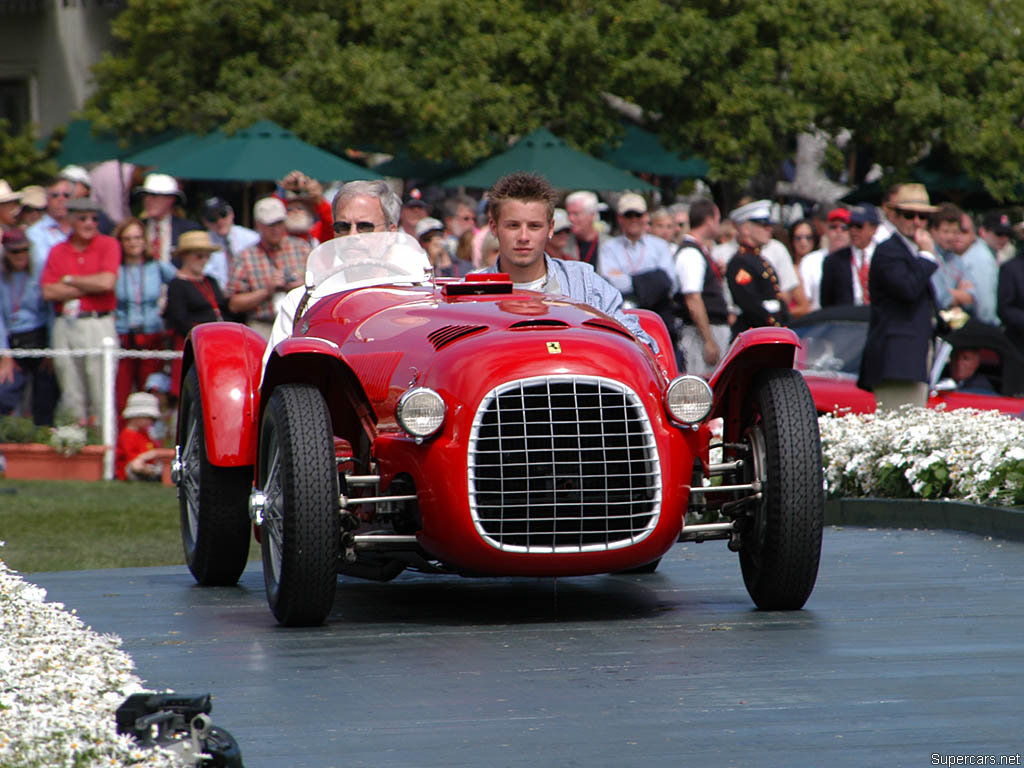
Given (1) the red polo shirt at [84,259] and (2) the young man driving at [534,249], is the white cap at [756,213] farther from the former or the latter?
(2) the young man driving at [534,249]

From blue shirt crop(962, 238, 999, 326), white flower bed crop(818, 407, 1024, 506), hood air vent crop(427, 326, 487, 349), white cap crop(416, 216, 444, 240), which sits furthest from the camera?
blue shirt crop(962, 238, 999, 326)

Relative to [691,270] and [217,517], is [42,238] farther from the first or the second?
[217,517]

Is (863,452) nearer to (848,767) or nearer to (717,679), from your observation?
(717,679)

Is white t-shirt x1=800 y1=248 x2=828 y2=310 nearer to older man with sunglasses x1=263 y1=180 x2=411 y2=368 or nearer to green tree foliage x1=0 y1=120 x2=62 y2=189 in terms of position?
older man with sunglasses x1=263 y1=180 x2=411 y2=368

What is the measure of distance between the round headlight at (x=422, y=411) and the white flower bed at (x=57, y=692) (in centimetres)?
138

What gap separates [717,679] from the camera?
5.46m

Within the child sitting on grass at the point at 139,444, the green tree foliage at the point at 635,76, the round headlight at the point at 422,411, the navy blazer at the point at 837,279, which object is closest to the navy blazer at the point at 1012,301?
the navy blazer at the point at 837,279

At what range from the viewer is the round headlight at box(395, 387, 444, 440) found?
654cm

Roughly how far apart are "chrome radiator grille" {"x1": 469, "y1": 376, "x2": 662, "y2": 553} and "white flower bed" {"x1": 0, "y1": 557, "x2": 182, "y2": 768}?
4.99 ft

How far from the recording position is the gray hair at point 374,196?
8486mm

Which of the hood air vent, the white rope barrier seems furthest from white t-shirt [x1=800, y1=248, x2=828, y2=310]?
the hood air vent

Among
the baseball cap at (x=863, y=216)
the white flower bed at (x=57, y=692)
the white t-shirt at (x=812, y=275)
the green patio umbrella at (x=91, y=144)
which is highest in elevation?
the green patio umbrella at (x=91, y=144)

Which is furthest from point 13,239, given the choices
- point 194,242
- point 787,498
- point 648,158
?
point 648,158

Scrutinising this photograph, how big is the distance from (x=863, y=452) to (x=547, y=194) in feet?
12.7
